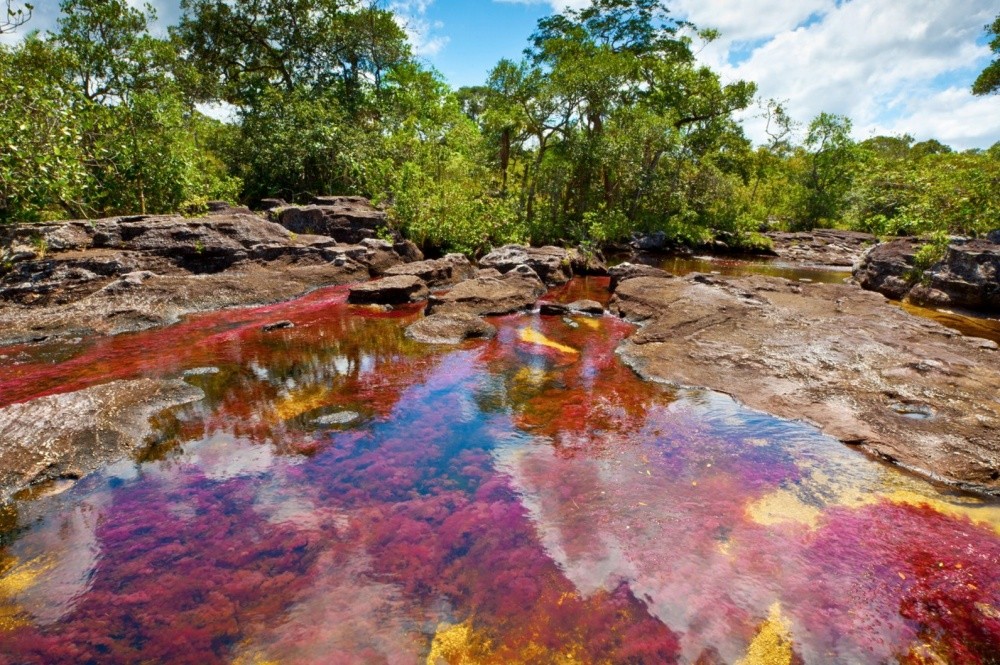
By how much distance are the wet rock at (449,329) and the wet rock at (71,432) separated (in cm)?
439

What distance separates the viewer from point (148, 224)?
1223cm

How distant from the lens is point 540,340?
380 inches

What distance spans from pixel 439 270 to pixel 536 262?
3.13 metres

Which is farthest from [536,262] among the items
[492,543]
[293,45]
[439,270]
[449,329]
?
[293,45]

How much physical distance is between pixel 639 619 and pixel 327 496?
2923 millimetres

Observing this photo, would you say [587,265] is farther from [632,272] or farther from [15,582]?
[15,582]

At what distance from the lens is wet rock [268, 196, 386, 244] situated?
16.8 metres

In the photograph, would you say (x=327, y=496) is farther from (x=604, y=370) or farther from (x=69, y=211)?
(x=69, y=211)

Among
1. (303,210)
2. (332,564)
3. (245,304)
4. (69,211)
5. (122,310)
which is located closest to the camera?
(332,564)

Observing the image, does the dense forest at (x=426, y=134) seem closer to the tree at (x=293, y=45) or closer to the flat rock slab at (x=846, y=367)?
the tree at (x=293, y=45)

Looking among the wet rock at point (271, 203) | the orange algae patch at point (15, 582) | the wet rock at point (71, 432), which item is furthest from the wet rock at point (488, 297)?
the wet rock at point (271, 203)

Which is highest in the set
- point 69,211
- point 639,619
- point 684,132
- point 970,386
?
point 684,132

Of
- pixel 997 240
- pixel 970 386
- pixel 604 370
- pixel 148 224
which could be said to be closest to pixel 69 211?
pixel 148 224

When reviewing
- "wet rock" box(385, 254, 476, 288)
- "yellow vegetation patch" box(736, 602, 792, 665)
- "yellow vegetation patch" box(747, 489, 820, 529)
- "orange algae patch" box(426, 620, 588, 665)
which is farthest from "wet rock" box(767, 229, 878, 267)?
"orange algae patch" box(426, 620, 588, 665)
